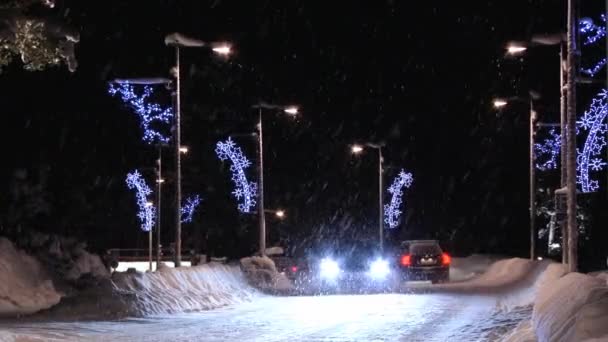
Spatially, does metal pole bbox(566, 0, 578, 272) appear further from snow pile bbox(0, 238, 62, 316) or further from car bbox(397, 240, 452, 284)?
car bbox(397, 240, 452, 284)

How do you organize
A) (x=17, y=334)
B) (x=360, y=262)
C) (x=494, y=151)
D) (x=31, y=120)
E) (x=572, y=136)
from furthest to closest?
(x=494, y=151), (x=360, y=262), (x=31, y=120), (x=572, y=136), (x=17, y=334)

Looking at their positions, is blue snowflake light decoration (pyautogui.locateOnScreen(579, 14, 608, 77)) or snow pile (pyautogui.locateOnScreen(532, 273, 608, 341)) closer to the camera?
snow pile (pyautogui.locateOnScreen(532, 273, 608, 341))

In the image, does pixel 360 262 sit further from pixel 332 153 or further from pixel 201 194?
pixel 332 153

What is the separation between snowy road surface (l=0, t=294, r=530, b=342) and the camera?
17.6 meters

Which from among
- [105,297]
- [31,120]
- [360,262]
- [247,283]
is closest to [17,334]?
[105,297]

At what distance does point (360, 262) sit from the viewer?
228ft

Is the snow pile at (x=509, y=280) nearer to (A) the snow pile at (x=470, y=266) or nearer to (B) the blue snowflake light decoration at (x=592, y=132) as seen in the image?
(B) the blue snowflake light decoration at (x=592, y=132)

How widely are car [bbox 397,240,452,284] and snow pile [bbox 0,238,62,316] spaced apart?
13655mm

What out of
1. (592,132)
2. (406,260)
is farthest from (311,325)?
(592,132)

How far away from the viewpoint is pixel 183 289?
26016 millimetres

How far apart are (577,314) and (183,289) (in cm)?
1699

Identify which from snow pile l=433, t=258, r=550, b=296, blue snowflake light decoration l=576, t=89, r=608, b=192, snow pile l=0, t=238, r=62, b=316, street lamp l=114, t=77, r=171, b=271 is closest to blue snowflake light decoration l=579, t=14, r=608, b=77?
blue snowflake light decoration l=576, t=89, r=608, b=192

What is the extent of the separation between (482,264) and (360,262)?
1139cm

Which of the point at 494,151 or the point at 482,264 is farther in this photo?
the point at 494,151
